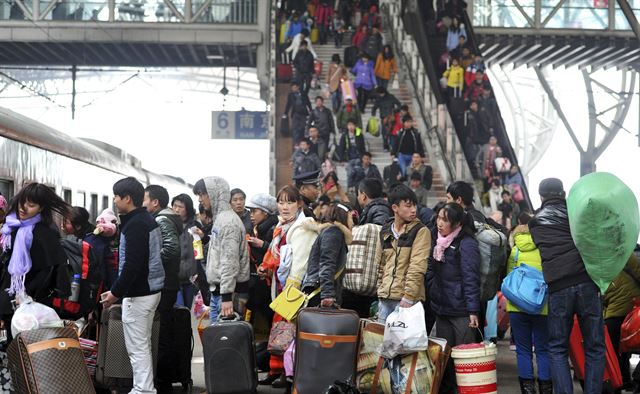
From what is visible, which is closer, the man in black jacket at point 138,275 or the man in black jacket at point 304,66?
the man in black jacket at point 138,275

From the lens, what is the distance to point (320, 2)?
98.2 ft

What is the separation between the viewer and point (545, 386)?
895cm

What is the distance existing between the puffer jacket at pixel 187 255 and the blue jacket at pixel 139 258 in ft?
11.0

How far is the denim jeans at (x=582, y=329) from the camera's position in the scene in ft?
27.1

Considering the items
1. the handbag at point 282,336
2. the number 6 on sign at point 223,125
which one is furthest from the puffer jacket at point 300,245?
the number 6 on sign at point 223,125

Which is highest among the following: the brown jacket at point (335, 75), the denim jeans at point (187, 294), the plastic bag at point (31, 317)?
the brown jacket at point (335, 75)

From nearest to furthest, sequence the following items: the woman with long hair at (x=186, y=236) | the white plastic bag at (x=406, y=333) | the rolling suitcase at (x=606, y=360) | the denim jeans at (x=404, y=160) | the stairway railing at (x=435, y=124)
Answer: the white plastic bag at (x=406, y=333) < the rolling suitcase at (x=606, y=360) < the woman with long hair at (x=186, y=236) < the denim jeans at (x=404, y=160) < the stairway railing at (x=435, y=124)

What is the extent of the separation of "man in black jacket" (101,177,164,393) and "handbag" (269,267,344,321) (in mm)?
983

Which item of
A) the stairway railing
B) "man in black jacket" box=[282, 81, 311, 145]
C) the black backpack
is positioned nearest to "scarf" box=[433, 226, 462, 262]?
the black backpack

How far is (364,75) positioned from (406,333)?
16743 mm

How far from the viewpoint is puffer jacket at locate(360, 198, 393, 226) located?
10.0 m

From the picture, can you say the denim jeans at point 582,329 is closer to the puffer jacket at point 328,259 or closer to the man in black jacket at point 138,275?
the puffer jacket at point 328,259

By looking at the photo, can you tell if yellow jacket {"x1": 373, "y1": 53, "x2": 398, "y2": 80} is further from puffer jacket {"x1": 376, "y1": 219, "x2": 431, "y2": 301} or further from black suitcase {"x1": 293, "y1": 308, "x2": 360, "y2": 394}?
black suitcase {"x1": 293, "y1": 308, "x2": 360, "y2": 394}

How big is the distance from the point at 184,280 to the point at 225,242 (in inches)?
107
